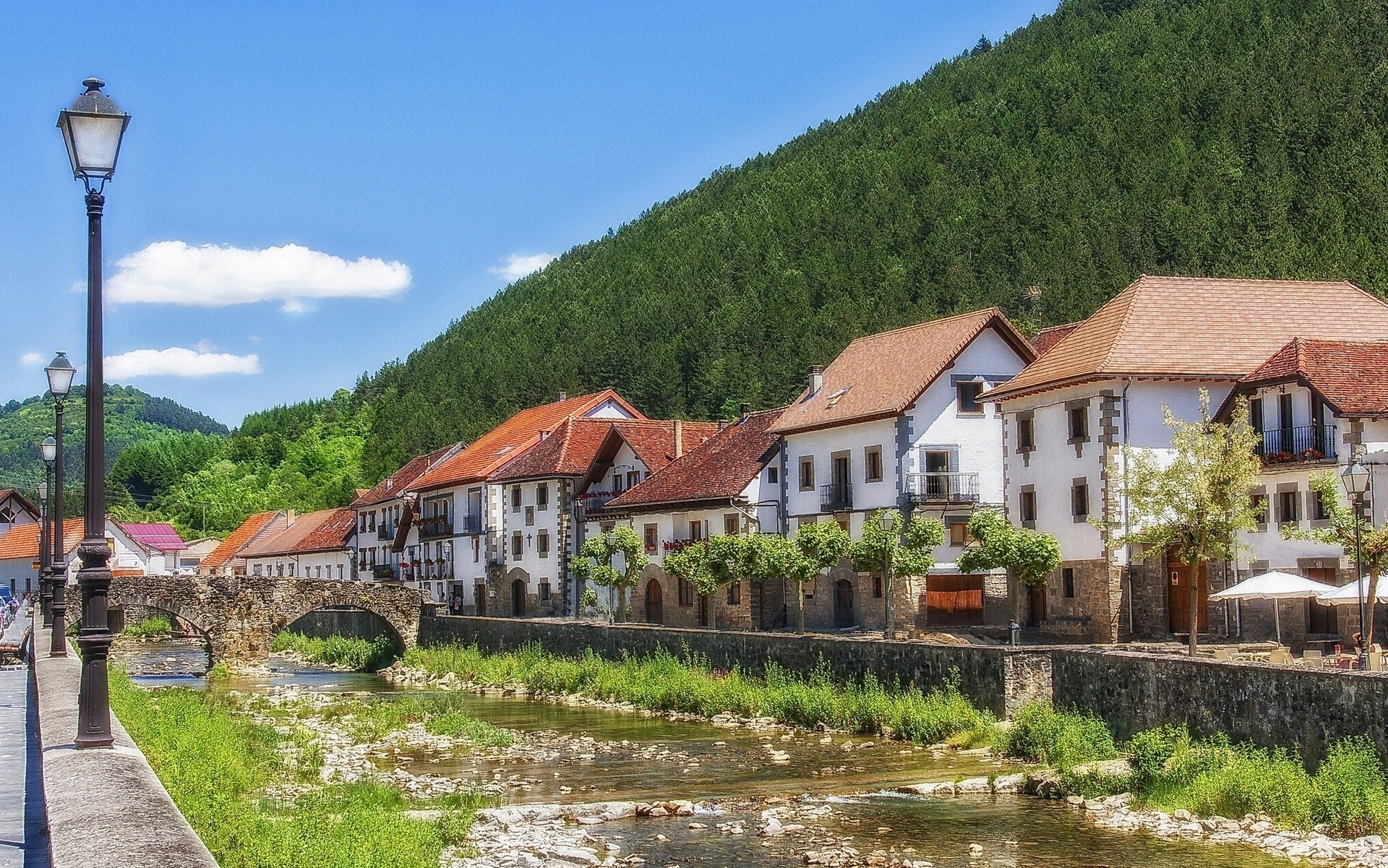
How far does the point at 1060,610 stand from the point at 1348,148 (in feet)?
271

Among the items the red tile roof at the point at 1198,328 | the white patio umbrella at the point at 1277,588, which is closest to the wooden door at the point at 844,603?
the red tile roof at the point at 1198,328

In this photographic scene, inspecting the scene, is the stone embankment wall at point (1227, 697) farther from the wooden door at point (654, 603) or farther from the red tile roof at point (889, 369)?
the wooden door at point (654, 603)

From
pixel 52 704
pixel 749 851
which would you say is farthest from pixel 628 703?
pixel 52 704

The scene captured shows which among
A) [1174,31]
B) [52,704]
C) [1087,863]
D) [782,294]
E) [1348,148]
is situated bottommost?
[1087,863]

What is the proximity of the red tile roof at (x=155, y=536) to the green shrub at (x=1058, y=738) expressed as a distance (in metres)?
122

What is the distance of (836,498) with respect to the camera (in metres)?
55.3

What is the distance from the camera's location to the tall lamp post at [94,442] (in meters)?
13.6

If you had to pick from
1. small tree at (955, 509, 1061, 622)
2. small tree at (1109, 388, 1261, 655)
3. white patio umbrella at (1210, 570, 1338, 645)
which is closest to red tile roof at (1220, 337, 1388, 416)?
small tree at (1109, 388, 1261, 655)

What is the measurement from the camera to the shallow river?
22.1 metres

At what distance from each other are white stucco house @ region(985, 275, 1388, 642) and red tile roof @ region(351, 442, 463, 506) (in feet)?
171

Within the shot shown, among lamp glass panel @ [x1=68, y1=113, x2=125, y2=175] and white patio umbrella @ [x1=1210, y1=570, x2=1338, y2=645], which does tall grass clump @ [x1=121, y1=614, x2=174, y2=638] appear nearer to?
white patio umbrella @ [x1=1210, y1=570, x2=1338, y2=645]

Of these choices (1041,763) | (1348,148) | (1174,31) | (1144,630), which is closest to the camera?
(1041,763)

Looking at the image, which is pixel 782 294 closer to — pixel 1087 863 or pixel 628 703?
pixel 628 703

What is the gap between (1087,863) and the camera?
A: 21.4 m
